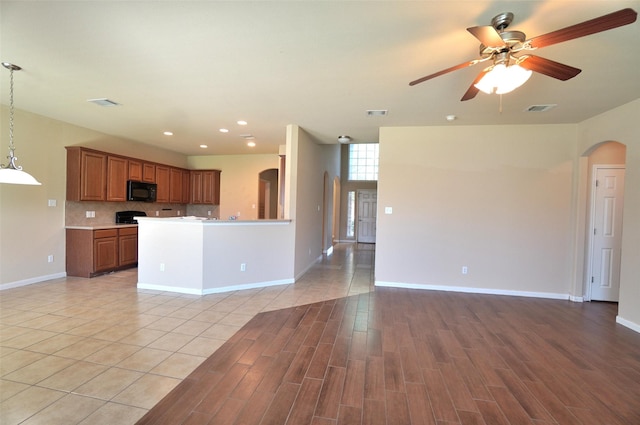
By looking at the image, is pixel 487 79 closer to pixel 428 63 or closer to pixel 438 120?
pixel 428 63

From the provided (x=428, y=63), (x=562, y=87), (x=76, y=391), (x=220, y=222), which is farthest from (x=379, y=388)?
(x=562, y=87)

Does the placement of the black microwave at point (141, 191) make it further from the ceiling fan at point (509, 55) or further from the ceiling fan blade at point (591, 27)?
the ceiling fan blade at point (591, 27)

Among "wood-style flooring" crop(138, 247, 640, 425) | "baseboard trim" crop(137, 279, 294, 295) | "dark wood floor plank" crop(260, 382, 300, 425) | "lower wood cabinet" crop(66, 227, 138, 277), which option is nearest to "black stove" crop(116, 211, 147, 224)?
"lower wood cabinet" crop(66, 227, 138, 277)

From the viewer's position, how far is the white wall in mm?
4352

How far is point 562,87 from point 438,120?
150 centimetres

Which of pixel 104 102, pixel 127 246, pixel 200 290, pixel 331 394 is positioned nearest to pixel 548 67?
pixel 331 394

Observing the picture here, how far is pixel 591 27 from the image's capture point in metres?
1.54

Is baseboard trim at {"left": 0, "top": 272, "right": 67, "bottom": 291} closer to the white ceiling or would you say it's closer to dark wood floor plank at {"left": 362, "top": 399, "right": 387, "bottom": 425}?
the white ceiling

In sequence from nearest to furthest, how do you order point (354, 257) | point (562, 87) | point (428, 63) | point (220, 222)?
point (428, 63)
point (562, 87)
point (220, 222)
point (354, 257)

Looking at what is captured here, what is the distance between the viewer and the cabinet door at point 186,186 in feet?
24.4

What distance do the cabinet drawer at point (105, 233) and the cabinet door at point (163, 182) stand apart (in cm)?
144

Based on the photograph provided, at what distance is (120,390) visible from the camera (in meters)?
1.99

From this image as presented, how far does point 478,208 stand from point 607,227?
179 cm

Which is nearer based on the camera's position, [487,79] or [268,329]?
[487,79]
